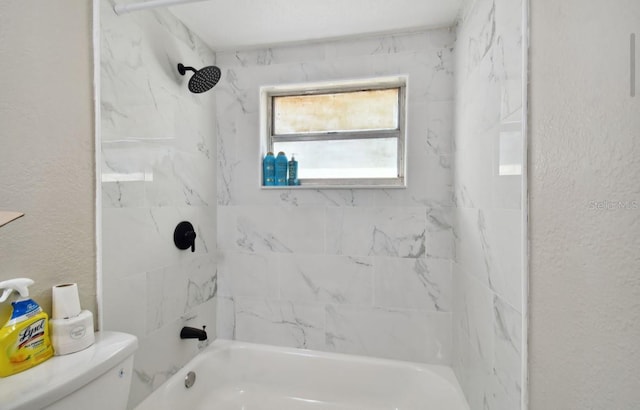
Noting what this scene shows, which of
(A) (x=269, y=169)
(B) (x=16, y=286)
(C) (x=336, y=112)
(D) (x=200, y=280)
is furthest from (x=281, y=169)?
(B) (x=16, y=286)

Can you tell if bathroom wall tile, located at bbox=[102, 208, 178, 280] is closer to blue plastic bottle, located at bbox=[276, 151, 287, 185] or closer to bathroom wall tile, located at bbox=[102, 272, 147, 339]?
bathroom wall tile, located at bbox=[102, 272, 147, 339]

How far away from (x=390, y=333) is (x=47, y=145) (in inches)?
69.6

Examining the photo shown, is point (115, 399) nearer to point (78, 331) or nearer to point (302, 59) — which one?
point (78, 331)

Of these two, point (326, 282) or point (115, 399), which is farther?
point (326, 282)

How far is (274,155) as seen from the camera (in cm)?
196

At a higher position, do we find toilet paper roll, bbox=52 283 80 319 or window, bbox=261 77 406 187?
window, bbox=261 77 406 187

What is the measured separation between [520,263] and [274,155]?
60.4 inches

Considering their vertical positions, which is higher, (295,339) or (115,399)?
(115,399)

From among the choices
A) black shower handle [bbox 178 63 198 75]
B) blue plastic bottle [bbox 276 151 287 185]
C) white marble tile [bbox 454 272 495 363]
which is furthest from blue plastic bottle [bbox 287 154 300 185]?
white marble tile [bbox 454 272 495 363]

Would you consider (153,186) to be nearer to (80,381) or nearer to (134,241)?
(134,241)

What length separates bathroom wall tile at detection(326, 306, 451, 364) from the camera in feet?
5.41

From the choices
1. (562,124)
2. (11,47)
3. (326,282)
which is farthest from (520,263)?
(11,47)

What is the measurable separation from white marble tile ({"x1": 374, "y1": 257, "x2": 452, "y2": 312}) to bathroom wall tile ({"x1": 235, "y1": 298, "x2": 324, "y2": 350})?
0.41 metres

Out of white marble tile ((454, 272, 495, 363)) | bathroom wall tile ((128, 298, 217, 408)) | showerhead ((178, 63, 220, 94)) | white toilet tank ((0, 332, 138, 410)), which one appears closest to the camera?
white toilet tank ((0, 332, 138, 410))
